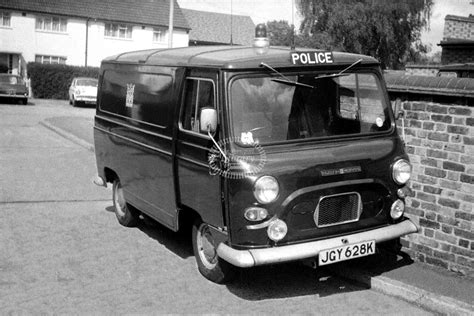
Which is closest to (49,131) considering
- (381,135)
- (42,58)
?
(381,135)

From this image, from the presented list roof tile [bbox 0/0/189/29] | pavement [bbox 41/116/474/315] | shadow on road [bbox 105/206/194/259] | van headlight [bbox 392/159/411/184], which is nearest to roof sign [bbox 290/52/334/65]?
van headlight [bbox 392/159/411/184]

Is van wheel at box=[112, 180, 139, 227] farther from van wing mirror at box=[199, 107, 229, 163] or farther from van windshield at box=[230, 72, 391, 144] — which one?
van windshield at box=[230, 72, 391, 144]

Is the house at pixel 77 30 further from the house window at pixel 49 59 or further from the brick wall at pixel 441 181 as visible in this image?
the brick wall at pixel 441 181

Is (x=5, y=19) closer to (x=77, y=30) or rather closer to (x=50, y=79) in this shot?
(x=77, y=30)

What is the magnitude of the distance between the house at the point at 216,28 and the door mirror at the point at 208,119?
204ft

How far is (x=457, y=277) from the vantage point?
573 cm

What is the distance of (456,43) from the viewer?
15773 mm

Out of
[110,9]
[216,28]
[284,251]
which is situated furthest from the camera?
[216,28]

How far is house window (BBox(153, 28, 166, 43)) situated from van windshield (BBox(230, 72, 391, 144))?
4770 cm

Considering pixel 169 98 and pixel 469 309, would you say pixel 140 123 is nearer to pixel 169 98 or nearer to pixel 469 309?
pixel 169 98

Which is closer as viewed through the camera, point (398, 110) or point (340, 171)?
point (340, 171)

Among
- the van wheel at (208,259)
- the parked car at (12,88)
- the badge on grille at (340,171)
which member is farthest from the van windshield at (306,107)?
the parked car at (12,88)

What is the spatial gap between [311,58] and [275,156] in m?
1.06

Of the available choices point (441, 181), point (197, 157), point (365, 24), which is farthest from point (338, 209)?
point (365, 24)
